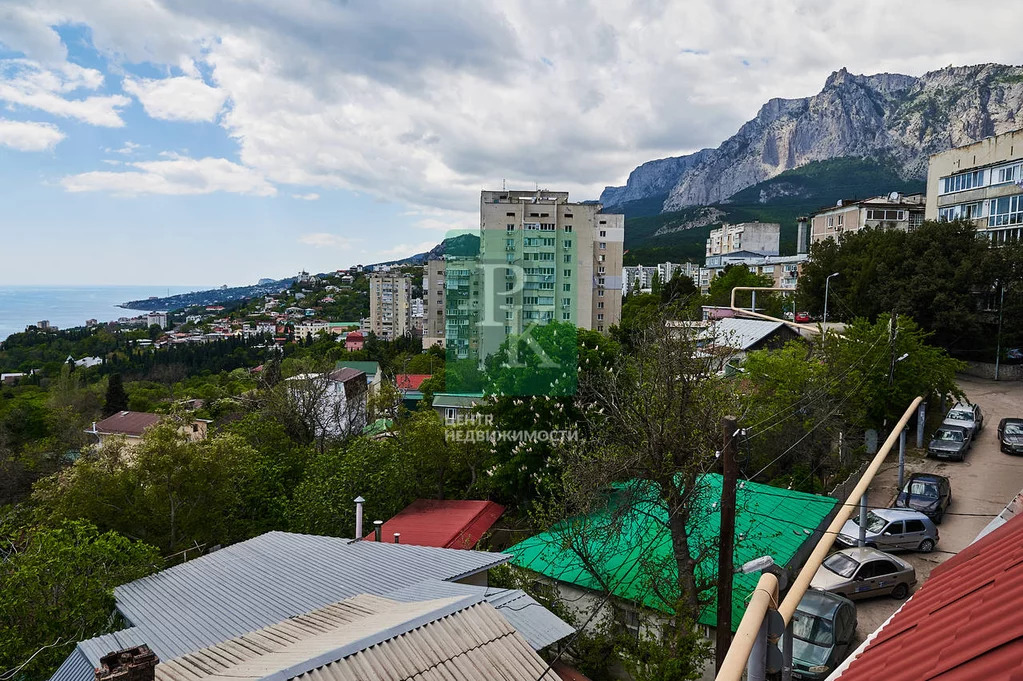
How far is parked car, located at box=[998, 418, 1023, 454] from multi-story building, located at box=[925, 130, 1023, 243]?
A: 44.0 feet

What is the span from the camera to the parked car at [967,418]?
19.4 meters

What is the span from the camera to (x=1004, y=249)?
26.1 metres

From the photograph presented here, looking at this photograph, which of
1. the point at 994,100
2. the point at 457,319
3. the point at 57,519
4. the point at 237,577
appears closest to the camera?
the point at 237,577

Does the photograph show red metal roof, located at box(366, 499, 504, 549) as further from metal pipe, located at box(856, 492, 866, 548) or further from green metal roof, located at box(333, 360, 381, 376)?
green metal roof, located at box(333, 360, 381, 376)

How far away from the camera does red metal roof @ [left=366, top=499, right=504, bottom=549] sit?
51.0 feet

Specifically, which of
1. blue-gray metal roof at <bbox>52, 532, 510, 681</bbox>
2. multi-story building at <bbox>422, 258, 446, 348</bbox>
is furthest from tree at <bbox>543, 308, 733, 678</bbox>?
multi-story building at <bbox>422, 258, 446, 348</bbox>

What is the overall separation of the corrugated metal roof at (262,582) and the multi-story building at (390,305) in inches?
3644

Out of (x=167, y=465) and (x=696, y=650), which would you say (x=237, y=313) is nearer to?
(x=167, y=465)

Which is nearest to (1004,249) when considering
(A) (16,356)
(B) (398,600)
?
(B) (398,600)

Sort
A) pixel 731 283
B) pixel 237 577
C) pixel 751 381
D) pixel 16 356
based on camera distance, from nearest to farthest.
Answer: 1. pixel 237 577
2. pixel 751 381
3. pixel 731 283
4. pixel 16 356

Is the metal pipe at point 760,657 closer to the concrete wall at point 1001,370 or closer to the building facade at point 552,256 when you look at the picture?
the building facade at point 552,256

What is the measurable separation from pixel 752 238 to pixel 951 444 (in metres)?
79.7

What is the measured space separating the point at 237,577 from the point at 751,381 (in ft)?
49.1

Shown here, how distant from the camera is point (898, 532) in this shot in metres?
13.0
